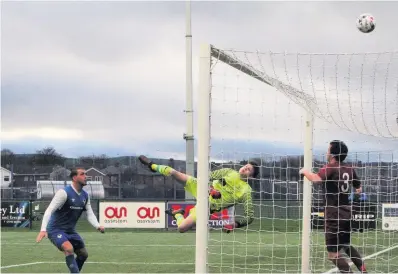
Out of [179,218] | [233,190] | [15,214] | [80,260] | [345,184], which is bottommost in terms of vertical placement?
[15,214]

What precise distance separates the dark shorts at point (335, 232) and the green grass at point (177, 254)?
2.44 meters

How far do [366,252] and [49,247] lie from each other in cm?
782

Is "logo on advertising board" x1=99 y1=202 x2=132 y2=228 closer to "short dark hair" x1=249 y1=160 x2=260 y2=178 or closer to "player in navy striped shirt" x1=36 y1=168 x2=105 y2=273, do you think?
"player in navy striped shirt" x1=36 y1=168 x2=105 y2=273

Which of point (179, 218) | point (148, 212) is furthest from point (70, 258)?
point (148, 212)

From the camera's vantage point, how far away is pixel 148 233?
2386 centimetres

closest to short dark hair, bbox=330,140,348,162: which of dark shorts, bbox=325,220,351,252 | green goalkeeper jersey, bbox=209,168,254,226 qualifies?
dark shorts, bbox=325,220,351,252

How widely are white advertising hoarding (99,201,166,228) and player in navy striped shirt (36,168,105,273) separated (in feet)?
46.1

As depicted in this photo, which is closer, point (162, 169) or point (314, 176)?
point (314, 176)

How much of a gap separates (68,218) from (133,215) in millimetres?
14343

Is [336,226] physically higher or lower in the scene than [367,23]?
lower

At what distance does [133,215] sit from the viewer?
25.0m

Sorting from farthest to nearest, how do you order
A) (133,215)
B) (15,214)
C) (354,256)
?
(15,214), (133,215), (354,256)

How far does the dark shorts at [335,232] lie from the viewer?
9.96m

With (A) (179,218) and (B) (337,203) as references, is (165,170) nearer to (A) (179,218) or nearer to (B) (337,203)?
(A) (179,218)
